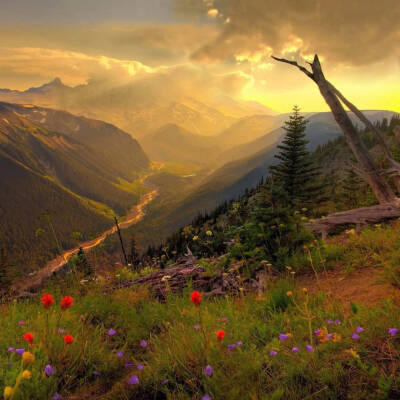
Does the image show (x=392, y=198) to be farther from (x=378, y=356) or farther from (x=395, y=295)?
(x=378, y=356)

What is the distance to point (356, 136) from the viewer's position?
22.1ft

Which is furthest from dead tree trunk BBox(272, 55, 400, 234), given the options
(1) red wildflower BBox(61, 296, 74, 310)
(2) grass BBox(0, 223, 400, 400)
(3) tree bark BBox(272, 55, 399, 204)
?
(1) red wildflower BBox(61, 296, 74, 310)

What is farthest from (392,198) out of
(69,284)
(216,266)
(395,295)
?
(69,284)

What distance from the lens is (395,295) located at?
344cm

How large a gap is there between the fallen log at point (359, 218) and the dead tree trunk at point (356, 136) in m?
0.06

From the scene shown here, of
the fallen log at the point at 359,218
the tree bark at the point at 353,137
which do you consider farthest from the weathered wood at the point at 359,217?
the tree bark at the point at 353,137

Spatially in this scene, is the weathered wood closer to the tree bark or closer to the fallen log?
the fallen log

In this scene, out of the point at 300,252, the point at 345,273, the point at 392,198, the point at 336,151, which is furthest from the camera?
the point at 336,151

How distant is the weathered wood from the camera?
21.5ft

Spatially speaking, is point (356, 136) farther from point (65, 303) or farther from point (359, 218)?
point (65, 303)

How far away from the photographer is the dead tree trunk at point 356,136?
673 cm

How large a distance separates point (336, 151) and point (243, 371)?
13130 cm

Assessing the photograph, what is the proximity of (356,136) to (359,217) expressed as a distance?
2.03 m

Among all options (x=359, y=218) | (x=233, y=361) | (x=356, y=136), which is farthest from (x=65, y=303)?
(x=356, y=136)
